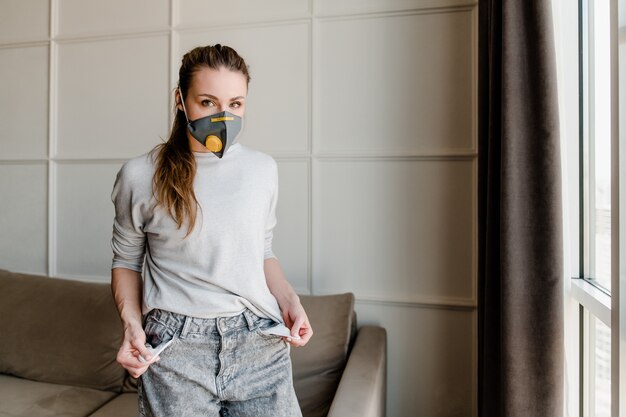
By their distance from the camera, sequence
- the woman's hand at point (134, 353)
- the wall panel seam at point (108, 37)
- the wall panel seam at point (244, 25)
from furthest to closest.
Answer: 1. the wall panel seam at point (108, 37)
2. the wall panel seam at point (244, 25)
3. the woman's hand at point (134, 353)

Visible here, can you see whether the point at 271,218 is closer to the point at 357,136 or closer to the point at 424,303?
the point at 357,136

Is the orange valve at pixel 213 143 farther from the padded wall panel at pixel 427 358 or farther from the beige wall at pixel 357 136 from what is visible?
the padded wall panel at pixel 427 358

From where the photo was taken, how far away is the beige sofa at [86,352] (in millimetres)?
1520

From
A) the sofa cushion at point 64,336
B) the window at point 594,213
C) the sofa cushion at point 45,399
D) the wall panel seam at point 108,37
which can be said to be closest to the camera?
the window at point 594,213

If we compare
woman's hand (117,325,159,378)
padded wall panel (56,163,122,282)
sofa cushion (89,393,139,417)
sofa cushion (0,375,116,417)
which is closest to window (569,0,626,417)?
woman's hand (117,325,159,378)

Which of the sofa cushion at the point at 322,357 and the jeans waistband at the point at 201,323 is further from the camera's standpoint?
the sofa cushion at the point at 322,357

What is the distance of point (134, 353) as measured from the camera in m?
0.88

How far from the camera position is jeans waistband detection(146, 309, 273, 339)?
92 centimetres

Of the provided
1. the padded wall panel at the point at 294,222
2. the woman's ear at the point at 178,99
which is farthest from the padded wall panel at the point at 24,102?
the woman's ear at the point at 178,99

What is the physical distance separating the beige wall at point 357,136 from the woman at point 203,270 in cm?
84

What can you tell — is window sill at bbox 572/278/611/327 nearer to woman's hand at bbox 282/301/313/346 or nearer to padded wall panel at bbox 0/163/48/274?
woman's hand at bbox 282/301/313/346

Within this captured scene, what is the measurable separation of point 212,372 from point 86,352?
109 centimetres

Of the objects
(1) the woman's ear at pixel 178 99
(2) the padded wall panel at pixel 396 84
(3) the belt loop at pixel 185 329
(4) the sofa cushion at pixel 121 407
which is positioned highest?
(2) the padded wall panel at pixel 396 84

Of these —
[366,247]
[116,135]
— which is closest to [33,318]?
[116,135]
